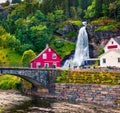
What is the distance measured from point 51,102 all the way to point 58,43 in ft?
226

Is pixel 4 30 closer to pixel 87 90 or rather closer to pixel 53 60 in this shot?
pixel 53 60

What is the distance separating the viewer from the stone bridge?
84875mm

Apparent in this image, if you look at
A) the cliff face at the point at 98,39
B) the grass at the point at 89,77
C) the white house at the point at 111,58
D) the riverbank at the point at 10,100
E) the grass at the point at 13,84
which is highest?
the cliff face at the point at 98,39

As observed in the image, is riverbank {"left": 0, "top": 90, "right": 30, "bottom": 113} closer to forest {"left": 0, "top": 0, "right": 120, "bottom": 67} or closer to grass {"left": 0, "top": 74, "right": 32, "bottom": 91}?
grass {"left": 0, "top": 74, "right": 32, "bottom": 91}

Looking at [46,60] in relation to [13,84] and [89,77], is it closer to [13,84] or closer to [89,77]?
[13,84]

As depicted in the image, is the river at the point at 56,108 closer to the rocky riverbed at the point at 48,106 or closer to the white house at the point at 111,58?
the rocky riverbed at the point at 48,106

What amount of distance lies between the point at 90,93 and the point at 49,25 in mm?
81321

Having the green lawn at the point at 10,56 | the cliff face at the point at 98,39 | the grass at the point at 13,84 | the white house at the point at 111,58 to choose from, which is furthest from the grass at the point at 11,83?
the cliff face at the point at 98,39

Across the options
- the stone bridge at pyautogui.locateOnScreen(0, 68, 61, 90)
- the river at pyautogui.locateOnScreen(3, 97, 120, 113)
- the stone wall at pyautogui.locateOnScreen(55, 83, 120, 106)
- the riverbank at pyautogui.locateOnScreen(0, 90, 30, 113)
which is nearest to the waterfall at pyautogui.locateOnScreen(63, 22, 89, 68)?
the stone bridge at pyautogui.locateOnScreen(0, 68, 61, 90)

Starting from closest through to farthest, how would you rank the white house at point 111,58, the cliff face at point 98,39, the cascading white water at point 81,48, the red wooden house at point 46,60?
the white house at point 111,58 < the red wooden house at point 46,60 < the cascading white water at point 81,48 < the cliff face at point 98,39

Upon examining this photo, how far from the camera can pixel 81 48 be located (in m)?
130

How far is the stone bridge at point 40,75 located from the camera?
278 feet

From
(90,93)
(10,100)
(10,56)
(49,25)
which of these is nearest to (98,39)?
(49,25)

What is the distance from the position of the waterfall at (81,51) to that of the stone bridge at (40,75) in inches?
1260
